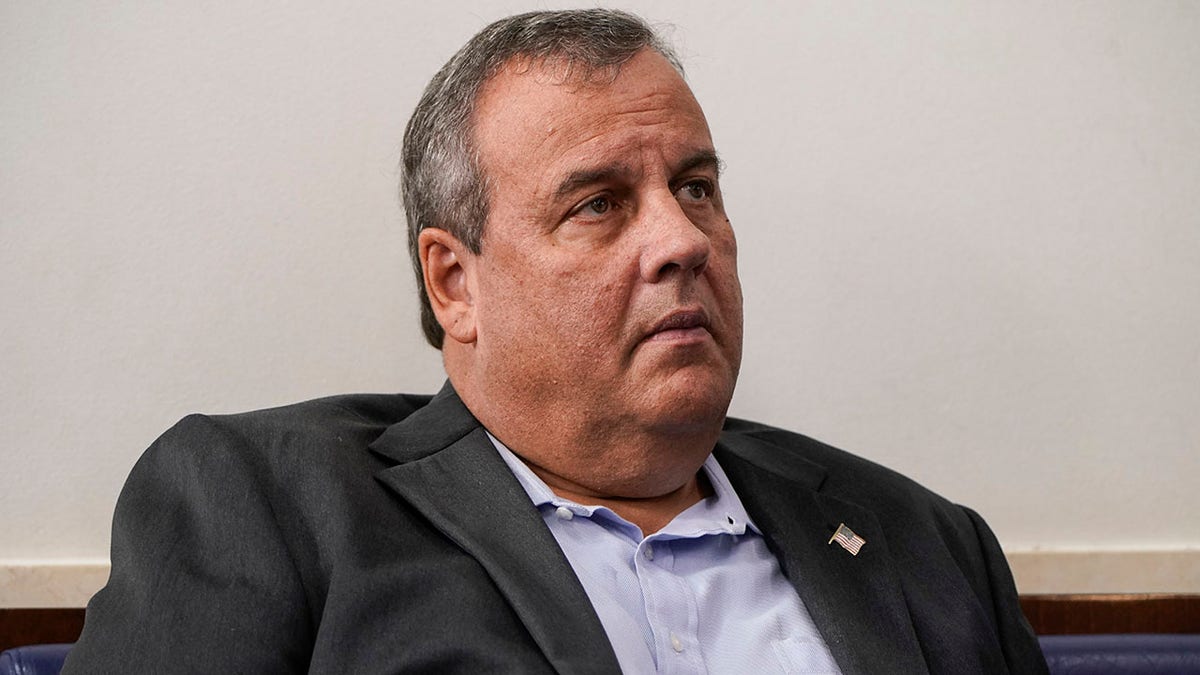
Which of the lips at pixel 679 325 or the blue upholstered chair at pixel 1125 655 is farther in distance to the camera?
the blue upholstered chair at pixel 1125 655

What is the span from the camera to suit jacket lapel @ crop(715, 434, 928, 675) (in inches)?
63.1

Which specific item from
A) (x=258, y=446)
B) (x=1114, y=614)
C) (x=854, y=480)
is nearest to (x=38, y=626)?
(x=258, y=446)

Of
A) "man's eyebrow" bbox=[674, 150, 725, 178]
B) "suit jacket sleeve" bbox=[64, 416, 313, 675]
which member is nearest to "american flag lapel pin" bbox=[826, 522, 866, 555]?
"man's eyebrow" bbox=[674, 150, 725, 178]

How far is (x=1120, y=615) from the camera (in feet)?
6.79

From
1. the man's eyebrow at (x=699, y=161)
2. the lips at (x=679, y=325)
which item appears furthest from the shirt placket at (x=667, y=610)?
the man's eyebrow at (x=699, y=161)

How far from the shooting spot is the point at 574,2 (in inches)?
85.4

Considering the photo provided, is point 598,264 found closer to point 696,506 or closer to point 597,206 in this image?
point 597,206

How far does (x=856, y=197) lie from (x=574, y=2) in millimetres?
614

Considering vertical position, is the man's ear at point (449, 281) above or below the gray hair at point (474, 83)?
below

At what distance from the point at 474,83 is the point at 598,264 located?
33cm

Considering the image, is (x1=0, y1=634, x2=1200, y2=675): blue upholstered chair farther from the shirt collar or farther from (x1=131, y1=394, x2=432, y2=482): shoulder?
(x1=131, y1=394, x2=432, y2=482): shoulder

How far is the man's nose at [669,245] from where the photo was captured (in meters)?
1.55

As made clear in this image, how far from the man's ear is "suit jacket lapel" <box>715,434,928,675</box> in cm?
47

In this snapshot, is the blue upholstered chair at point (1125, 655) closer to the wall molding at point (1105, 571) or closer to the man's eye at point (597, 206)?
the wall molding at point (1105, 571)
